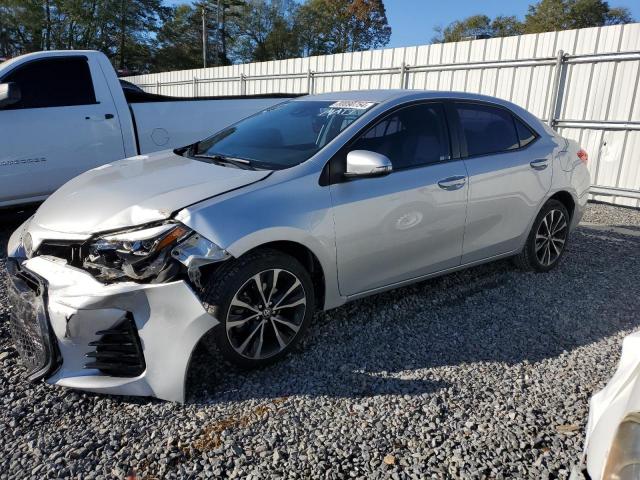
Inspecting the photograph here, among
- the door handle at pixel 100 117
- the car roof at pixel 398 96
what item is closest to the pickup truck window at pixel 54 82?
the door handle at pixel 100 117

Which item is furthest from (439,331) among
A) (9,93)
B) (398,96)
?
(9,93)

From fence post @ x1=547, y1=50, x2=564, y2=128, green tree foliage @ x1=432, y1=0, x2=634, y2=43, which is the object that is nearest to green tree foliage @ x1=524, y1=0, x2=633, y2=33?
green tree foliage @ x1=432, y1=0, x2=634, y2=43

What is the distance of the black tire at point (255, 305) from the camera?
270cm

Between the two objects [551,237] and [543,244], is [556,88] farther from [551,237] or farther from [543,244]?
[543,244]

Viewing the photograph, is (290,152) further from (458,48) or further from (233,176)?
(458,48)

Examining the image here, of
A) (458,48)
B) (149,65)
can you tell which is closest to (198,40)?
(149,65)

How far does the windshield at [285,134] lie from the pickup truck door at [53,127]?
85.9 inches

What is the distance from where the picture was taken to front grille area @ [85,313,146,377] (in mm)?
2529

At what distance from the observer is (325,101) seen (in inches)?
157

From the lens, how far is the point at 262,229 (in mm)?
2799

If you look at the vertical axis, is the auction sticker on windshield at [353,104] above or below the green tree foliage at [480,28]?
below

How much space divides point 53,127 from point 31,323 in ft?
11.1

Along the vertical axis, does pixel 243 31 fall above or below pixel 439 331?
above

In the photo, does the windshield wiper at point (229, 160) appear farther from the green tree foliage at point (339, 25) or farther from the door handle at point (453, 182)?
the green tree foliage at point (339, 25)
